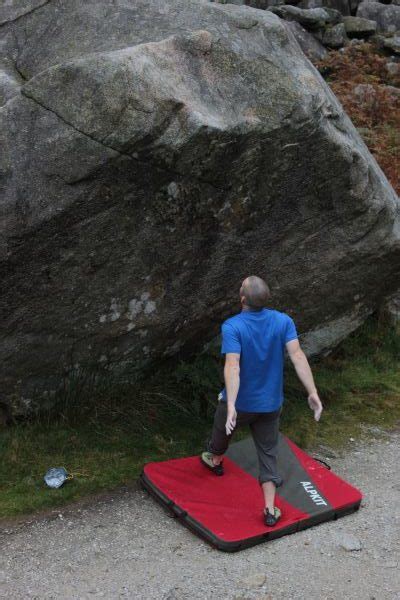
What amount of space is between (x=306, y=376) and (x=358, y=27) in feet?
44.0

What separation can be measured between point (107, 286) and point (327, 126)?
7.18 feet

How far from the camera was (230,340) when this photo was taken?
4.65 m

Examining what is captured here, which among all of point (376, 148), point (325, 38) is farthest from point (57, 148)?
point (325, 38)

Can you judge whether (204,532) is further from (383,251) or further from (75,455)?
(383,251)

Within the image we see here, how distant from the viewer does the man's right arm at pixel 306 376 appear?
4.63m

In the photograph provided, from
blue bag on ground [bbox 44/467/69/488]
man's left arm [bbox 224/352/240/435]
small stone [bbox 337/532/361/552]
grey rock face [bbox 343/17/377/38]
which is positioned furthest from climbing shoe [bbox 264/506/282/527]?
grey rock face [bbox 343/17/377/38]

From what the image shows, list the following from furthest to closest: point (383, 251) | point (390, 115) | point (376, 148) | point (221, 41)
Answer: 1. point (390, 115)
2. point (376, 148)
3. point (383, 251)
4. point (221, 41)

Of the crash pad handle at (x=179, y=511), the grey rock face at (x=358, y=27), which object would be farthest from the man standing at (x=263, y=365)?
the grey rock face at (x=358, y=27)

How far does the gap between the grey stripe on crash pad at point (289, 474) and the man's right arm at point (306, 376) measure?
0.74 meters

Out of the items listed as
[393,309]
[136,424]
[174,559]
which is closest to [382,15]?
[393,309]

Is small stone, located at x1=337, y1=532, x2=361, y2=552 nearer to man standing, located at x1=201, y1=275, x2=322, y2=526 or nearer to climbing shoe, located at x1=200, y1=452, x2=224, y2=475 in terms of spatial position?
man standing, located at x1=201, y1=275, x2=322, y2=526

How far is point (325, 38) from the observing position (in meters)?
15.1

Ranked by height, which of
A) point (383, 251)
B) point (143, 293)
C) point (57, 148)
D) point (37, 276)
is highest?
point (57, 148)

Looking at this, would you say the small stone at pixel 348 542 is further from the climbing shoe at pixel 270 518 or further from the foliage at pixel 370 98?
the foliage at pixel 370 98
